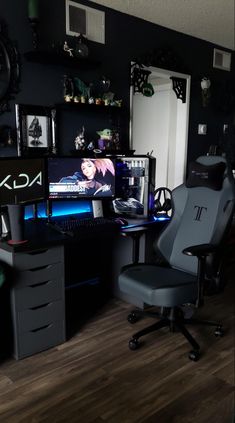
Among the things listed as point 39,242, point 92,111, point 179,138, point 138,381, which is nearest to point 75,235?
point 39,242

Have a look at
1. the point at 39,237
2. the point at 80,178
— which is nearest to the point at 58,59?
the point at 80,178

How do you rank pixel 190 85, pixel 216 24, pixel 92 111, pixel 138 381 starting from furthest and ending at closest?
pixel 190 85 < pixel 216 24 < pixel 92 111 < pixel 138 381

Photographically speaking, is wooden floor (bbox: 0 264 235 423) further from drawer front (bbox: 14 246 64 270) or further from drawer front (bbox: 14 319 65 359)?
drawer front (bbox: 14 246 64 270)

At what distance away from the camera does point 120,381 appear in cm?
207

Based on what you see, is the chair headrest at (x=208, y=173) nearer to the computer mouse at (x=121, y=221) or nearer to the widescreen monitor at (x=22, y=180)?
the computer mouse at (x=121, y=221)

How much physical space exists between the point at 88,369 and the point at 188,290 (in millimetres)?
750

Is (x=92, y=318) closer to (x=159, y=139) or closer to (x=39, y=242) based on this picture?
(x=39, y=242)

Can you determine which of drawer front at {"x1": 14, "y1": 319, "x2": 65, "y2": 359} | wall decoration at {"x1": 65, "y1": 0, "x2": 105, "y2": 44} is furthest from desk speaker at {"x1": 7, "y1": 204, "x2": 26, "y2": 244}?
wall decoration at {"x1": 65, "y1": 0, "x2": 105, "y2": 44}

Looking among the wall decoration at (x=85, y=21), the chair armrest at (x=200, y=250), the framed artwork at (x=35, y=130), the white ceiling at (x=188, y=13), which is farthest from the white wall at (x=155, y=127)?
the chair armrest at (x=200, y=250)

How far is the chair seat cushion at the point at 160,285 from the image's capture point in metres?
2.13

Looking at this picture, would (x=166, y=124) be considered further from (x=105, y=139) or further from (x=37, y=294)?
(x=37, y=294)

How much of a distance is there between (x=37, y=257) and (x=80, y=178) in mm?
814

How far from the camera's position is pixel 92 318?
283 centimetres

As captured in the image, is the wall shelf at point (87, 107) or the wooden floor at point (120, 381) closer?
the wooden floor at point (120, 381)
